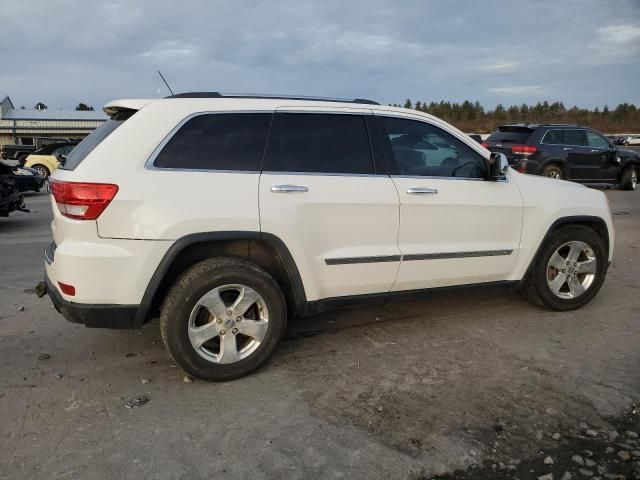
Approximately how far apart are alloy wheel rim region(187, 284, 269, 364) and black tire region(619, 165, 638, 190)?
15.6 metres

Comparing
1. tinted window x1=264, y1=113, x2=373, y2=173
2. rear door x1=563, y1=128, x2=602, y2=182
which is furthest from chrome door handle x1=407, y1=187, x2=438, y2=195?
rear door x1=563, y1=128, x2=602, y2=182

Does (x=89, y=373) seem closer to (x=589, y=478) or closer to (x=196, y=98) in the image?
(x=196, y=98)

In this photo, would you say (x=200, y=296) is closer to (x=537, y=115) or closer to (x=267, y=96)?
(x=267, y=96)

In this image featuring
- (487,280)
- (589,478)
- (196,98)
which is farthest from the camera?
(487,280)

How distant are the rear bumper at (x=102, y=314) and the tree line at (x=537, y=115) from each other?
202 feet

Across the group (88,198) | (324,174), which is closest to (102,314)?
(88,198)

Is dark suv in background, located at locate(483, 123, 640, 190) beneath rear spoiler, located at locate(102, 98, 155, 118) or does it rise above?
beneath

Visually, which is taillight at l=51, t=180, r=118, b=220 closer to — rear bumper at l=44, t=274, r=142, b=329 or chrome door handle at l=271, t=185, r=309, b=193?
rear bumper at l=44, t=274, r=142, b=329

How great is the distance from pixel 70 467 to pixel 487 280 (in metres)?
3.27

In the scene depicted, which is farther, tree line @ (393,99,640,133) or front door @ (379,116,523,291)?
tree line @ (393,99,640,133)

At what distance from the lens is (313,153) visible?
3.69 metres

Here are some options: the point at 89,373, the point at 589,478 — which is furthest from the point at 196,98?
the point at 589,478

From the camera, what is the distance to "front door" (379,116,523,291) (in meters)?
3.91

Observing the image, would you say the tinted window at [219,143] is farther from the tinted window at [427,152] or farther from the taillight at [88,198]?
the tinted window at [427,152]
